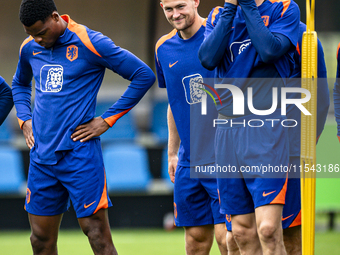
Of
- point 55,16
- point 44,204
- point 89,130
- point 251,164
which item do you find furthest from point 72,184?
point 251,164

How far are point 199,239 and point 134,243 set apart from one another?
2267 mm

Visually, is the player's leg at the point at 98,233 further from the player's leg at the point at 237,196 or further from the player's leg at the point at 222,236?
the player's leg at the point at 237,196

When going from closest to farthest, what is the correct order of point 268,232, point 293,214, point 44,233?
→ point 268,232
point 293,214
point 44,233

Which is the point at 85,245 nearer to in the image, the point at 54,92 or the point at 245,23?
the point at 54,92

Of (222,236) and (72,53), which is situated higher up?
(72,53)

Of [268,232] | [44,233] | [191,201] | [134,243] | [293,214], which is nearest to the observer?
[268,232]

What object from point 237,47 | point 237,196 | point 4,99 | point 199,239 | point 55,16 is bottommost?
point 199,239

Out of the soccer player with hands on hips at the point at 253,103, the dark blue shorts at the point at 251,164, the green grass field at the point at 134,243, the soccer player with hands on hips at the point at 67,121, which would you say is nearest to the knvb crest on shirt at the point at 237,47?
the soccer player with hands on hips at the point at 253,103

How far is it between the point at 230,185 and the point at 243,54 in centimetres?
65

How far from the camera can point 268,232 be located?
221 centimetres

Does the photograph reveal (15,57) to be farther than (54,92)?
Yes

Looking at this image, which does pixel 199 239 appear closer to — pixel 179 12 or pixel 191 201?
pixel 191 201

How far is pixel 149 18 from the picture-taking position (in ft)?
23.6

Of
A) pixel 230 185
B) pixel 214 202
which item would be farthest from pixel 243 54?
pixel 214 202
